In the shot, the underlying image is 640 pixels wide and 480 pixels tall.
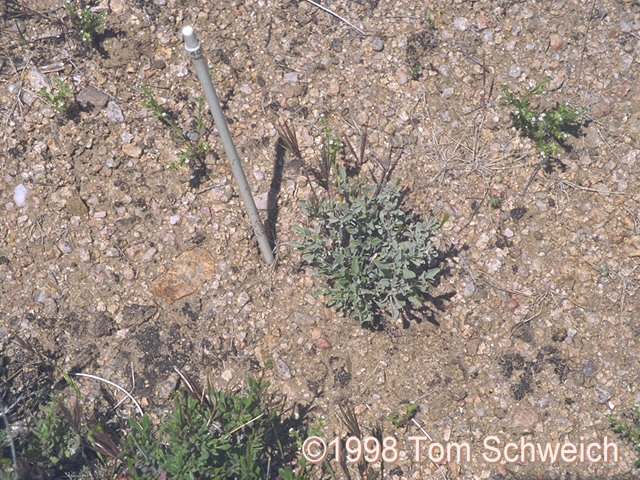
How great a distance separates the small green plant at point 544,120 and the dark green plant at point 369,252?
0.95 metres

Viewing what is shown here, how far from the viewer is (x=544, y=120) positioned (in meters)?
3.87

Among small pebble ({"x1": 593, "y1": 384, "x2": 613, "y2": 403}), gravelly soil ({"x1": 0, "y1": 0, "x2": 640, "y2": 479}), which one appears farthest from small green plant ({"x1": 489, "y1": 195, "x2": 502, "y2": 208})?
small pebble ({"x1": 593, "y1": 384, "x2": 613, "y2": 403})

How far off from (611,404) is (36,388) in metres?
3.29

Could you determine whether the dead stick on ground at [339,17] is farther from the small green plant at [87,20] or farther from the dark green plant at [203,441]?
the dark green plant at [203,441]

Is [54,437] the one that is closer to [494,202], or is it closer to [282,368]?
[282,368]

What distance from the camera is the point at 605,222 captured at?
12.5ft

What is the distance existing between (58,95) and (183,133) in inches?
32.0

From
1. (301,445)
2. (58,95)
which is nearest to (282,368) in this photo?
(301,445)

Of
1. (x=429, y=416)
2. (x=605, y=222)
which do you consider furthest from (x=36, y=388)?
(x=605, y=222)

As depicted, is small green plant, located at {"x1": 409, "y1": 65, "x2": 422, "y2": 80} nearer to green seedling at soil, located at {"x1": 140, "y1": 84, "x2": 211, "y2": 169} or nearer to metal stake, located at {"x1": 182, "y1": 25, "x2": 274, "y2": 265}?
green seedling at soil, located at {"x1": 140, "y1": 84, "x2": 211, "y2": 169}

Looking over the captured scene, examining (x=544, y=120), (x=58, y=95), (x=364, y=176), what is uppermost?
(x=58, y=95)

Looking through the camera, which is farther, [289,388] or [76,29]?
[76,29]

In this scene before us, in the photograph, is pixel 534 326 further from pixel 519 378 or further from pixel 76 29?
pixel 76 29

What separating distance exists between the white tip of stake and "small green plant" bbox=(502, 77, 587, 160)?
2.19m
